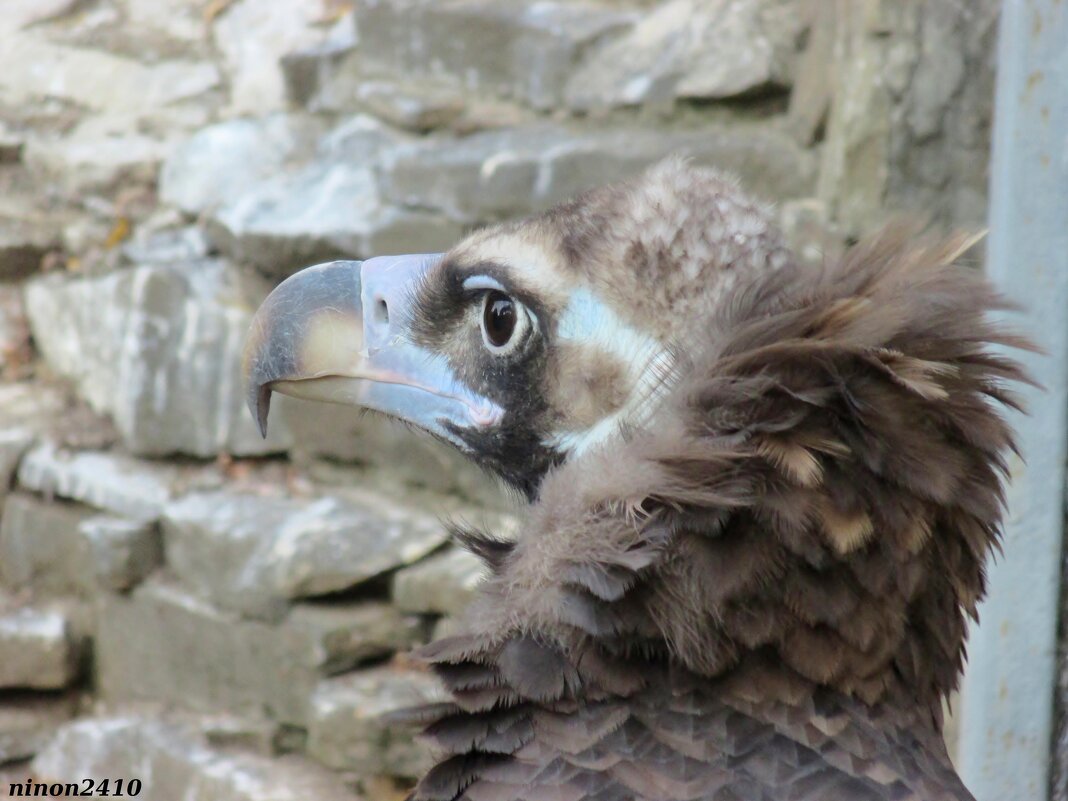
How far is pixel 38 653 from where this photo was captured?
435 cm

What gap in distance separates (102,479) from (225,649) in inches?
31.6

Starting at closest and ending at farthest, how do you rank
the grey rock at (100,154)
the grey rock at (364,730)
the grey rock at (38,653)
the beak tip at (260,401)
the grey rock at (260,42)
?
the beak tip at (260,401), the grey rock at (364,730), the grey rock at (38,653), the grey rock at (260,42), the grey rock at (100,154)

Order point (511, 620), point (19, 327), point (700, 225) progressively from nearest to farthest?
point (511, 620) → point (700, 225) → point (19, 327)

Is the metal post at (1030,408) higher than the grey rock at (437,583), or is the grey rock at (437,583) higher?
the metal post at (1030,408)

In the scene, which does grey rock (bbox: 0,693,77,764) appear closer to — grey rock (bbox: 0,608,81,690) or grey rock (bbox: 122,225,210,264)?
grey rock (bbox: 0,608,81,690)

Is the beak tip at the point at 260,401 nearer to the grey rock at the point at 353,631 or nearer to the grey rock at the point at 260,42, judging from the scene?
the grey rock at the point at 353,631

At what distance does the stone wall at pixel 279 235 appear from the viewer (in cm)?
326

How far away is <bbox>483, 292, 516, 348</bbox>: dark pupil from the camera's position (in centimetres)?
176

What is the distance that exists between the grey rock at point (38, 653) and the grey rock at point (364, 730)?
1196 millimetres

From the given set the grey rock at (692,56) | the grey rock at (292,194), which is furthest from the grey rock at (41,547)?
the grey rock at (692,56)

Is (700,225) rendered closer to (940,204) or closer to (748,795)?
(748,795)

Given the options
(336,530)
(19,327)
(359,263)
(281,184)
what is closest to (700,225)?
(359,263)

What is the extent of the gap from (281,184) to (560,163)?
47.7 inches

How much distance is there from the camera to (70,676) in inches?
173
